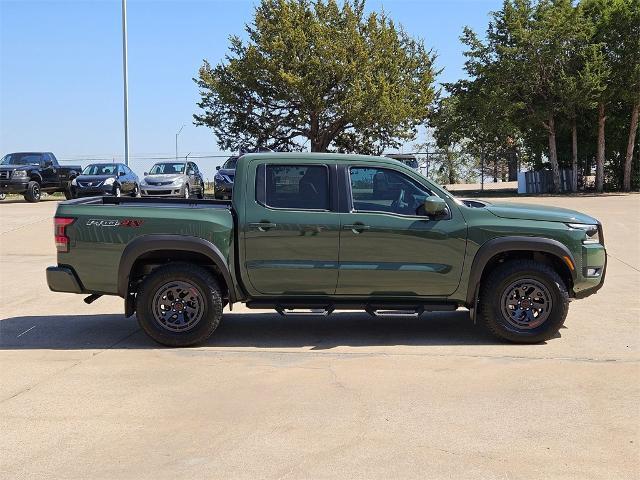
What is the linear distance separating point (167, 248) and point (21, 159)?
25200 mm

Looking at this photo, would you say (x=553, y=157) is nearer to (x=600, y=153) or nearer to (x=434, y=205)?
(x=600, y=153)

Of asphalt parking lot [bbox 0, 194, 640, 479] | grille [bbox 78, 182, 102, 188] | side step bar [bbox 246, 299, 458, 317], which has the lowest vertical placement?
asphalt parking lot [bbox 0, 194, 640, 479]

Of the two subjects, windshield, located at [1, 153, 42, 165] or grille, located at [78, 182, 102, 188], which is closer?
grille, located at [78, 182, 102, 188]

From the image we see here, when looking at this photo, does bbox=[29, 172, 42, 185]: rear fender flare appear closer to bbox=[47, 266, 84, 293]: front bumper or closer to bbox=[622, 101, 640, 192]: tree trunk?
bbox=[47, 266, 84, 293]: front bumper

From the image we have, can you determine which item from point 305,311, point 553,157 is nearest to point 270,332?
point 305,311

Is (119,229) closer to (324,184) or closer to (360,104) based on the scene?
(324,184)

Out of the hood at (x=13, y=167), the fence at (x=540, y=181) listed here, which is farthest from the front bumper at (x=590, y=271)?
the fence at (x=540, y=181)

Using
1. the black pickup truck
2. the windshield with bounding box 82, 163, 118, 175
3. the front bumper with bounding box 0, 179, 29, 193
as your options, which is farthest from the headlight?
the front bumper with bounding box 0, 179, 29, 193

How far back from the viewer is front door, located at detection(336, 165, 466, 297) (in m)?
7.01

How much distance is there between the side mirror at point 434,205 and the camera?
692 cm

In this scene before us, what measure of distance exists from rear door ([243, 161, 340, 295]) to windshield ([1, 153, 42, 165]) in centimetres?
2508

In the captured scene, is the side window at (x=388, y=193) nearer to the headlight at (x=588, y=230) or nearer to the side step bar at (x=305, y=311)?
the side step bar at (x=305, y=311)

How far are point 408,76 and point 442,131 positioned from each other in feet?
27.2

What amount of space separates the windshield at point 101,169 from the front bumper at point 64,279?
21.0 m
